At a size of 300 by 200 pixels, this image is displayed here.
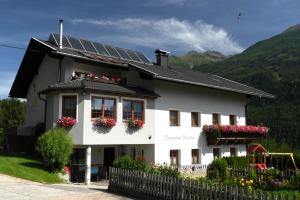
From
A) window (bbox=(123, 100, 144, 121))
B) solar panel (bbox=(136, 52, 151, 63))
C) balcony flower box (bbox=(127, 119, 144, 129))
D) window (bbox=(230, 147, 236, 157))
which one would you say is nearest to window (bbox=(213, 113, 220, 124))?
window (bbox=(230, 147, 236, 157))

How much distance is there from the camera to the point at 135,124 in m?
22.6

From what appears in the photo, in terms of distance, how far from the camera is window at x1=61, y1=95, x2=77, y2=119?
2078 cm

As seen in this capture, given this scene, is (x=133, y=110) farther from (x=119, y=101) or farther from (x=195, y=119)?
(x=195, y=119)

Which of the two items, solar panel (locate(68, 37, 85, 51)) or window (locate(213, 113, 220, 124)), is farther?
window (locate(213, 113, 220, 124))

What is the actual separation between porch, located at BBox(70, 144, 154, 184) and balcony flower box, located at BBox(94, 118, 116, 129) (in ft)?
4.58

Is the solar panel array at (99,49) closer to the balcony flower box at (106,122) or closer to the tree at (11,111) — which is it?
the balcony flower box at (106,122)

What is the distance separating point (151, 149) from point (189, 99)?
16.1 feet

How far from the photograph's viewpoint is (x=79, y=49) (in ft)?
84.2

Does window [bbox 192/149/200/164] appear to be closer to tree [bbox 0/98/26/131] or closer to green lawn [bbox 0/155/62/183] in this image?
green lawn [bbox 0/155/62/183]

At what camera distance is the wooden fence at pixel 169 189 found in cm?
1111

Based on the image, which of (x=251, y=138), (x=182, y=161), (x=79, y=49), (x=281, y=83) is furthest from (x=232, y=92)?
(x=281, y=83)

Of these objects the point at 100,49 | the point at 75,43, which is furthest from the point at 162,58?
the point at 75,43

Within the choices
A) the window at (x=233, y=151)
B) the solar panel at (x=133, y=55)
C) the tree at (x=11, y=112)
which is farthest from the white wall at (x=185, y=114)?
the tree at (x=11, y=112)

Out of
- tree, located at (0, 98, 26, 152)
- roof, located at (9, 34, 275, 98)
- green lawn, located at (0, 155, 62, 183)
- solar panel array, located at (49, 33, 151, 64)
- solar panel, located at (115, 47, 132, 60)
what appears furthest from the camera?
tree, located at (0, 98, 26, 152)
